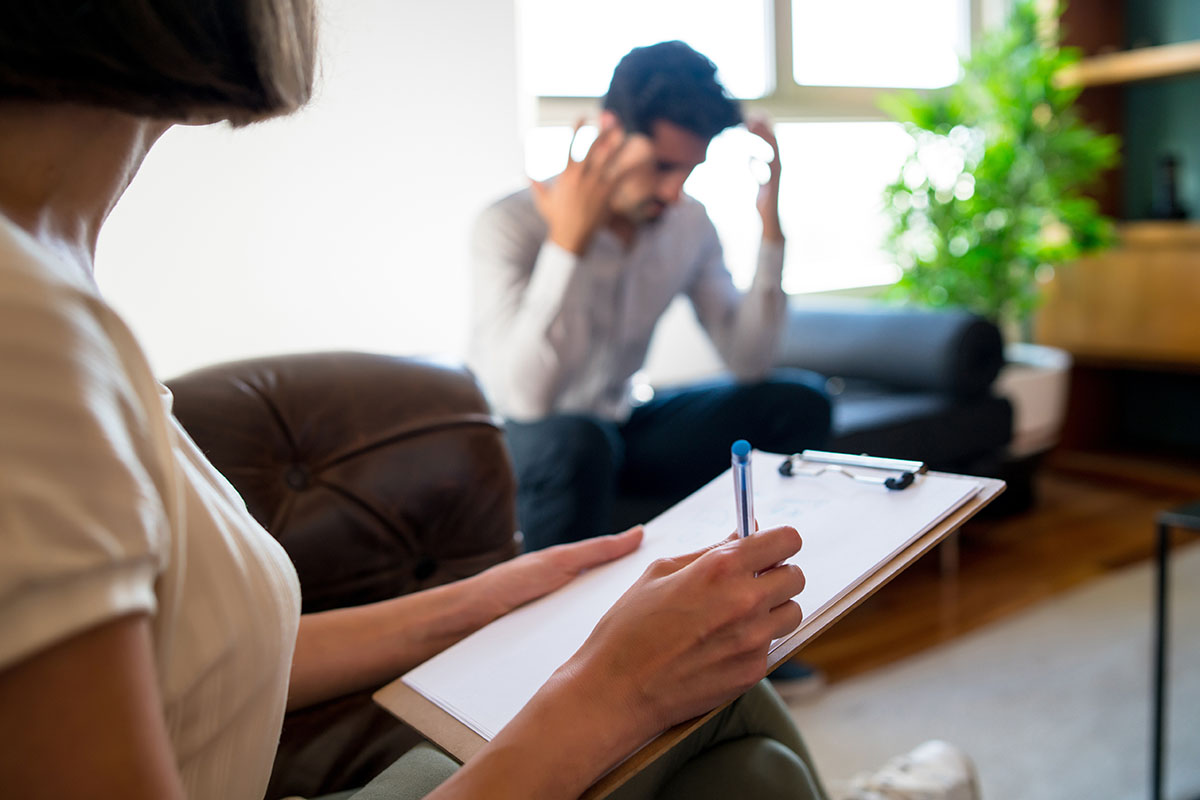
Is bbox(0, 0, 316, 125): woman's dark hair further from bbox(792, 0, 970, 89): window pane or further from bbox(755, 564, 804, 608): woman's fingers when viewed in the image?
bbox(792, 0, 970, 89): window pane

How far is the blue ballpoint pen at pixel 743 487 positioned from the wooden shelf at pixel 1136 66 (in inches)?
125

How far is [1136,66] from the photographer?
3.25 meters

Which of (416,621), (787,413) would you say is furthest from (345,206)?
(416,621)

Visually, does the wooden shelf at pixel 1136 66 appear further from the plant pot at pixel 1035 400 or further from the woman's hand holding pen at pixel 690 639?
the woman's hand holding pen at pixel 690 639

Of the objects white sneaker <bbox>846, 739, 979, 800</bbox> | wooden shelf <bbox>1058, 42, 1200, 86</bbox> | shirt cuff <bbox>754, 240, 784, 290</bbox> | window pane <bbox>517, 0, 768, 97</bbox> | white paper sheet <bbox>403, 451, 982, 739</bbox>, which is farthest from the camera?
wooden shelf <bbox>1058, 42, 1200, 86</bbox>

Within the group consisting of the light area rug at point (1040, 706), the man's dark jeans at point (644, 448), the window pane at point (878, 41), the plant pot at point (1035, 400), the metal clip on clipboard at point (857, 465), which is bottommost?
the light area rug at point (1040, 706)

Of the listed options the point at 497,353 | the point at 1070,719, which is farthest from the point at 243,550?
the point at 1070,719

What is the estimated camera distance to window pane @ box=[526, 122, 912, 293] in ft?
9.82

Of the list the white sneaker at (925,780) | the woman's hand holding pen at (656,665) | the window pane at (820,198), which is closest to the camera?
the woman's hand holding pen at (656,665)

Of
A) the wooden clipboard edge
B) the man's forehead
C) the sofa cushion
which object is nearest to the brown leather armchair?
the wooden clipboard edge

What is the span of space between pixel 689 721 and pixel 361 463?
19.9 inches

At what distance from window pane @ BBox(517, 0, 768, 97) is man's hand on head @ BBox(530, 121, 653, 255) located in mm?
820

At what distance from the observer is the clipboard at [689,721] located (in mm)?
540

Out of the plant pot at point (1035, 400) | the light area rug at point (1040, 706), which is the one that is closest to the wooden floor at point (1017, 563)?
the light area rug at point (1040, 706)
